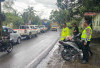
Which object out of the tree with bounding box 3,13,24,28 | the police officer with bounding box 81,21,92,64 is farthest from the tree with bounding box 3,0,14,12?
the police officer with bounding box 81,21,92,64

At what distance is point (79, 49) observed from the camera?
20.5 ft

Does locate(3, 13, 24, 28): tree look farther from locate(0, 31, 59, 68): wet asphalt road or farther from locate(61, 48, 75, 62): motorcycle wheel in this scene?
locate(61, 48, 75, 62): motorcycle wheel

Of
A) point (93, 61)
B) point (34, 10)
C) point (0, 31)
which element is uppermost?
point (34, 10)

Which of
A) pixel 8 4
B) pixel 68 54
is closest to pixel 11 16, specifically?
pixel 8 4

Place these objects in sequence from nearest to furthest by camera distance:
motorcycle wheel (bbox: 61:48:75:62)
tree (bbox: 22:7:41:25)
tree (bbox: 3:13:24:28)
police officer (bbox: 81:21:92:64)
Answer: police officer (bbox: 81:21:92:64) → motorcycle wheel (bbox: 61:48:75:62) → tree (bbox: 3:13:24:28) → tree (bbox: 22:7:41:25)

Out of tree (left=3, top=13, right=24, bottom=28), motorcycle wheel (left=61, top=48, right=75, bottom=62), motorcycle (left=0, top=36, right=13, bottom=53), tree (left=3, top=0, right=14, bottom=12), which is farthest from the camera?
tree (left=3, top=0, right=14, bottom=12)

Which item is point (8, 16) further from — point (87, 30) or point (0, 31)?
point (87, 30)

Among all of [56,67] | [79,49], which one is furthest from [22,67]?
[79,49]

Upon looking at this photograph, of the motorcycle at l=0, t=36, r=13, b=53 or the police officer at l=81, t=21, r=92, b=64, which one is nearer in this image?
the police officer at l=81, t=21, r=92, b=64

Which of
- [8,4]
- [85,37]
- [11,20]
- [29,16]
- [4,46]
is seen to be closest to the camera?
[85,37]

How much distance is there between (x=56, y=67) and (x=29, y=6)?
36763mm

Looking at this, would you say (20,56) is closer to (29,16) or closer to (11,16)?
(11,16)

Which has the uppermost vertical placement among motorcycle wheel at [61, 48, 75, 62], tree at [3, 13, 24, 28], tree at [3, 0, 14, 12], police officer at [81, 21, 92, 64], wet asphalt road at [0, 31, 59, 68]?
tree at [3, 0, 14, 12]

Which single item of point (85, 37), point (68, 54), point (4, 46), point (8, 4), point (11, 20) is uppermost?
point (8, 4)
